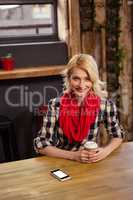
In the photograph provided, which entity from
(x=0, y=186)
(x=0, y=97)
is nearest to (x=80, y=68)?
(x=0, y=186)

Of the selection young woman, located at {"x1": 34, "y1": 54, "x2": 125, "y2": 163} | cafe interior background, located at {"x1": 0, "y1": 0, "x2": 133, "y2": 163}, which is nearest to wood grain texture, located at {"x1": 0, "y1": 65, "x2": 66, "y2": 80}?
cafe interior background, located at {"x1": 0, "y1": 0, "x2": 133, "y2": 163}

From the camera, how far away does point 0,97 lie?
355cm

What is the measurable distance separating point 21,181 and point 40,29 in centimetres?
228

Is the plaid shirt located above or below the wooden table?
above

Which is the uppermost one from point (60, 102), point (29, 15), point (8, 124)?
point (29, 15)

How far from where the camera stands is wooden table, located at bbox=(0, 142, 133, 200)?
164cm

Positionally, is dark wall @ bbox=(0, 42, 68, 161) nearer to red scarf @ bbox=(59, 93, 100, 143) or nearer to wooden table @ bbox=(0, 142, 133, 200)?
red scarf @ bbox=(59, 93, 100, 143)

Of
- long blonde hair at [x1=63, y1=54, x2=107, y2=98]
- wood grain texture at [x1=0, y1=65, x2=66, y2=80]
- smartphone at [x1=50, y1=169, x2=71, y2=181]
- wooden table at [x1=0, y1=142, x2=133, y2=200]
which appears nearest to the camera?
wooden table at [x1=0, y1=142, x2=133, y2=200]

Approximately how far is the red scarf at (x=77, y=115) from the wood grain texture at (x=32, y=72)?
3.30 ft

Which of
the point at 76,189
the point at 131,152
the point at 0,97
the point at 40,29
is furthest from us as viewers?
the point at 40,29

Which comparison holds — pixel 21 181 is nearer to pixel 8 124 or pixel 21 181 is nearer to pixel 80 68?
pixel 80 68

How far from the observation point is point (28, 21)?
3734 mm

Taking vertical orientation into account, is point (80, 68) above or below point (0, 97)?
above

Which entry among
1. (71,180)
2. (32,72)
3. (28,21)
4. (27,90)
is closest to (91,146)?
(71,180)
